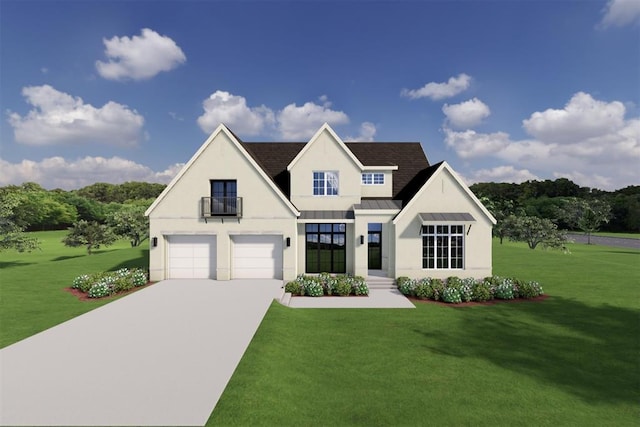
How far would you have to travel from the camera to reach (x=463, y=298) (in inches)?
591

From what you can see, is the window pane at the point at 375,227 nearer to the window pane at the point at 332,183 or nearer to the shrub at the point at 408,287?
the window pane at the point at 332,183

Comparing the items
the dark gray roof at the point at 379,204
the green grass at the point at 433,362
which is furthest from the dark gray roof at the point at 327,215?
the green grass at the point at 433,362

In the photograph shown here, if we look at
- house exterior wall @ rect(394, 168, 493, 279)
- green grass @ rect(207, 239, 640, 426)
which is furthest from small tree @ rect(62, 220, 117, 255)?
house exterior wall @ rect(394, 168, 493, 279)

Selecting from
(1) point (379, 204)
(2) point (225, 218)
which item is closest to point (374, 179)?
(1) point (379, 204)

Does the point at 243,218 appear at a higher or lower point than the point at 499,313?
higher

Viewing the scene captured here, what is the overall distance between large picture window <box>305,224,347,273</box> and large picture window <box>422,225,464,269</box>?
5.09 metres

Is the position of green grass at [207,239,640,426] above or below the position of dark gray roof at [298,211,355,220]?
below

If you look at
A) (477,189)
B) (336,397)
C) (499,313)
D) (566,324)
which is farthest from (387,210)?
(477,189)

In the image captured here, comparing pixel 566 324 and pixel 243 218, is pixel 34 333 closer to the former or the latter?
pixel 243 218

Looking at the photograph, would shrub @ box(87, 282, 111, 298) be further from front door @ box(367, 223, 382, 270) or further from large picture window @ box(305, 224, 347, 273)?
front door @ box(367, 223, 382, 270)

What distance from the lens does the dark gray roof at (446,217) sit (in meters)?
17.5

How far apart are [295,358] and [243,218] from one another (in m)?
11.0

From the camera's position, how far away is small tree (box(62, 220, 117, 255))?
3244 centimetres

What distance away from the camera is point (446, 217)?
1770 cm
